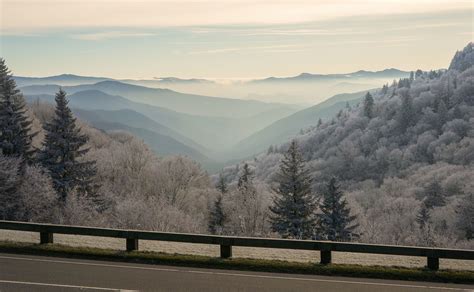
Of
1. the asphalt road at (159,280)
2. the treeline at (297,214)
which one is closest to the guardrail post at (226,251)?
the asphalt road at (159,280)

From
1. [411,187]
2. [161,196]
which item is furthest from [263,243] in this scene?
[411,187]

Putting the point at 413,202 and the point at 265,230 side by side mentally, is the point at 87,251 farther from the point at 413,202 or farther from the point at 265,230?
the point at 413,202

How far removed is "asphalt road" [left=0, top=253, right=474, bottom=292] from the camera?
1378cm

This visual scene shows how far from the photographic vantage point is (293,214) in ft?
174

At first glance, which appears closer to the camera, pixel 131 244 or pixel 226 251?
pixel 226 251

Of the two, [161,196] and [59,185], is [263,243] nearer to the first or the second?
[59,185]

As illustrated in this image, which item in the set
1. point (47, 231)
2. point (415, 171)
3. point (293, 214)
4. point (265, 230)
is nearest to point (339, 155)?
point (415, 171)

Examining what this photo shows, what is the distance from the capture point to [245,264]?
52.2 ft

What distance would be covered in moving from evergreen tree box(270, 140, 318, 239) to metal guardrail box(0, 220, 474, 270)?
35.5 m

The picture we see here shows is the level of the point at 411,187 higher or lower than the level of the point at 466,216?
higher

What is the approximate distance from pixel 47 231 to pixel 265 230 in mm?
49503

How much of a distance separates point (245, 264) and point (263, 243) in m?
0.72

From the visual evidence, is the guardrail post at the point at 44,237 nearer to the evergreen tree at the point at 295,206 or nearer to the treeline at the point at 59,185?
the treeline at the point at 59,185

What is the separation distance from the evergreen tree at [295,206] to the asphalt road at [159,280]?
37012 millimetres
